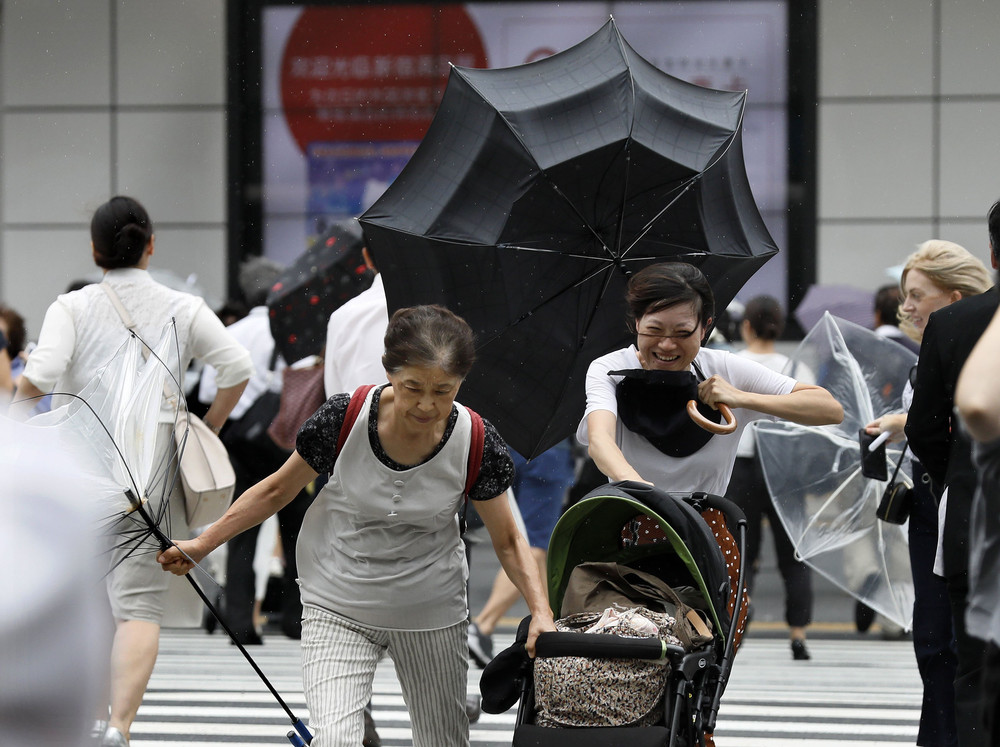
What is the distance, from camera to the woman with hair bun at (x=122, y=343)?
559 cm

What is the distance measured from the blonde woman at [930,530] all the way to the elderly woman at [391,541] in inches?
72.5

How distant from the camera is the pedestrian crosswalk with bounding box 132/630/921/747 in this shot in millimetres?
6469

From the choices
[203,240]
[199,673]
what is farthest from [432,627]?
[203,240]

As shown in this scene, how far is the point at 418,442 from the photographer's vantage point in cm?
420

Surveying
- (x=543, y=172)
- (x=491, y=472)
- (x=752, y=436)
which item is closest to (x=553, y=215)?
(x=543, y=172)

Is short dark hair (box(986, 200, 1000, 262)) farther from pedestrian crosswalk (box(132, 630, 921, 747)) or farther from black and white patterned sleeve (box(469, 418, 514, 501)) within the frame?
pedestrian crosswalk (box(132, 630, 921, 747))

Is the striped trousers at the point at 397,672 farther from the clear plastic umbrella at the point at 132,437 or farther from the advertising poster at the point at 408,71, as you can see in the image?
the advertising poster at the point at 408,71

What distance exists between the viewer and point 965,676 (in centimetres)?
456

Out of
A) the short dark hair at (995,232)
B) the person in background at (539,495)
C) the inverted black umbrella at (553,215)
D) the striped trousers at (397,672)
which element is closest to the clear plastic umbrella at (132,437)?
the striped trousers at (397,672)

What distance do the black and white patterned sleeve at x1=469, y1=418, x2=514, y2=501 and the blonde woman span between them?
6.22 feet

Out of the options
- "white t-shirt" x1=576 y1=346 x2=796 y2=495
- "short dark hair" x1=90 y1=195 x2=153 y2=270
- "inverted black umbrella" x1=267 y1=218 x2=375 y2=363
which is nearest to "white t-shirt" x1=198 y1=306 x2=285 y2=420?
A: "inverted black umbrella" x1=267 y1=218 x2=375 y2=363

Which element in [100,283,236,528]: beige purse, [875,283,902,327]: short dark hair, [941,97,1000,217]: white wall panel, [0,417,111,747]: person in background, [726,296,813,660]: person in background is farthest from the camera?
[941,97,1000,217]: white wall panel

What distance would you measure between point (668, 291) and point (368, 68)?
12.4 m

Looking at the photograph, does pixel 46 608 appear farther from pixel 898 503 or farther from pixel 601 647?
pixel 898 503
